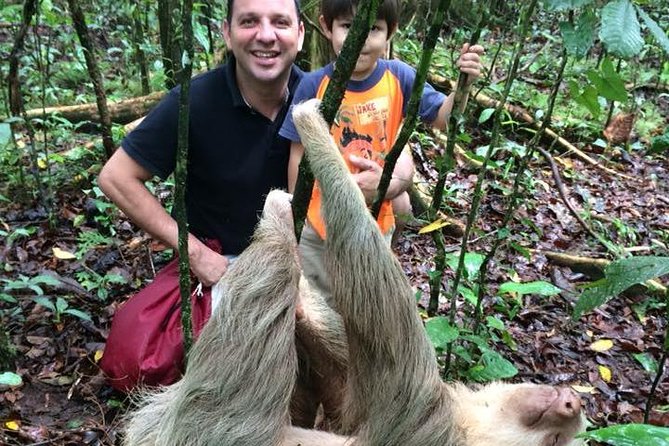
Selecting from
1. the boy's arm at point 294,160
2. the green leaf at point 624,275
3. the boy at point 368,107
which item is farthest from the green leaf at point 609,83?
the boy's arm at point 294,160

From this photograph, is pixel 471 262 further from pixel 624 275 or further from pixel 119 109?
pixel 119 109

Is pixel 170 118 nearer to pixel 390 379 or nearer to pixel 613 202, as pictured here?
pixel 390 379

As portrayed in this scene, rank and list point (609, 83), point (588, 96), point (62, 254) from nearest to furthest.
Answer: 1. point (609, 83)
2. point (588, 96)
3. point (62, 254)

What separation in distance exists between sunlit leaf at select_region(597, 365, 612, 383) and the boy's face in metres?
3.06

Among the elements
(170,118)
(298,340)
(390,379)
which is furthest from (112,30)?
(390,379)

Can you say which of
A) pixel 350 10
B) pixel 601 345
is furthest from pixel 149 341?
pixel 601 345

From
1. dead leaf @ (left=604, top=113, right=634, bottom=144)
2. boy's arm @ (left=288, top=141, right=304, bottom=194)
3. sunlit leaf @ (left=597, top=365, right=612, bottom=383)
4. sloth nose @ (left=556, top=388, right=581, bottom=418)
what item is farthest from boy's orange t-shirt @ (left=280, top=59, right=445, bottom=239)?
dead leaf @ (left=604, top=113, right=634, bottom=144)

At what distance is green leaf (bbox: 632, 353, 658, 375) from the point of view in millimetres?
4772

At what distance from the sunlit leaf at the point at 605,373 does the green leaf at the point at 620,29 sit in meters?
3.28

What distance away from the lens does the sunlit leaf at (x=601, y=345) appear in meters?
5.23

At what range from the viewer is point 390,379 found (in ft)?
9.57

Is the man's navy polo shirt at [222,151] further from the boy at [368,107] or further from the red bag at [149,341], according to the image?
the red bag at [149,341]

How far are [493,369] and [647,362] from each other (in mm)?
1811

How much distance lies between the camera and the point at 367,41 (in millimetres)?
3934
